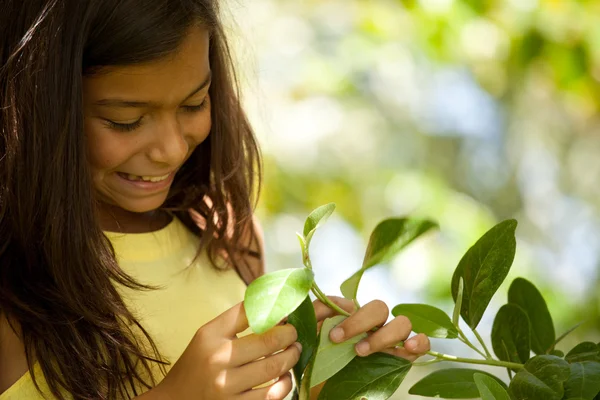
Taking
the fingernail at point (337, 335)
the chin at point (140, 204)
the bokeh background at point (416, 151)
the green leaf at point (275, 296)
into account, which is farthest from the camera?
the bokeh background at point (416, 151)

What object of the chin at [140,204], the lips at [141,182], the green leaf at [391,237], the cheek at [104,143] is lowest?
the green leaf at [391,237]

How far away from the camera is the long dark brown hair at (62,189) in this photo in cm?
104

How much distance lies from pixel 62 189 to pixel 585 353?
1.93 ft

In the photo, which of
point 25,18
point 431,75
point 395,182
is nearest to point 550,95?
point 431,75

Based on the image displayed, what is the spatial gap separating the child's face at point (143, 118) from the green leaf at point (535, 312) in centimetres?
42

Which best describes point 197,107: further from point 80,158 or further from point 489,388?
point 489,388

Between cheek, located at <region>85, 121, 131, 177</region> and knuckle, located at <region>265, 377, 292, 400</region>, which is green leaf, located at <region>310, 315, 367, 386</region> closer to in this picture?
knuckle, located at <region>265, 377, 292, 400</region>

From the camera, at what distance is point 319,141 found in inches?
128

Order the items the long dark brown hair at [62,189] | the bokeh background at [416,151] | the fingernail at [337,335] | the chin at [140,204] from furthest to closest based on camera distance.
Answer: the bokeh background at [416,151] < the chin at [140,204] < the long dark brown hair at [62,189] < the fingernail at [337,335]

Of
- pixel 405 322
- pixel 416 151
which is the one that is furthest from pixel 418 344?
pixel 416 151

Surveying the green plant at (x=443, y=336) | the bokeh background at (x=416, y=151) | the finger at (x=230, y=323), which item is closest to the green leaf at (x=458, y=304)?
the green plant at (x=443, y=336)

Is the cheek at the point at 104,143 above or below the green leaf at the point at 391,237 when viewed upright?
above

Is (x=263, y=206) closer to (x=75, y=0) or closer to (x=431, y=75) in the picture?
(x=431, y=75)

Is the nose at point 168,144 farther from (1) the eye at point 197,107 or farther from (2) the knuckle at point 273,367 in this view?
(2) the knuckle at point 273,367
